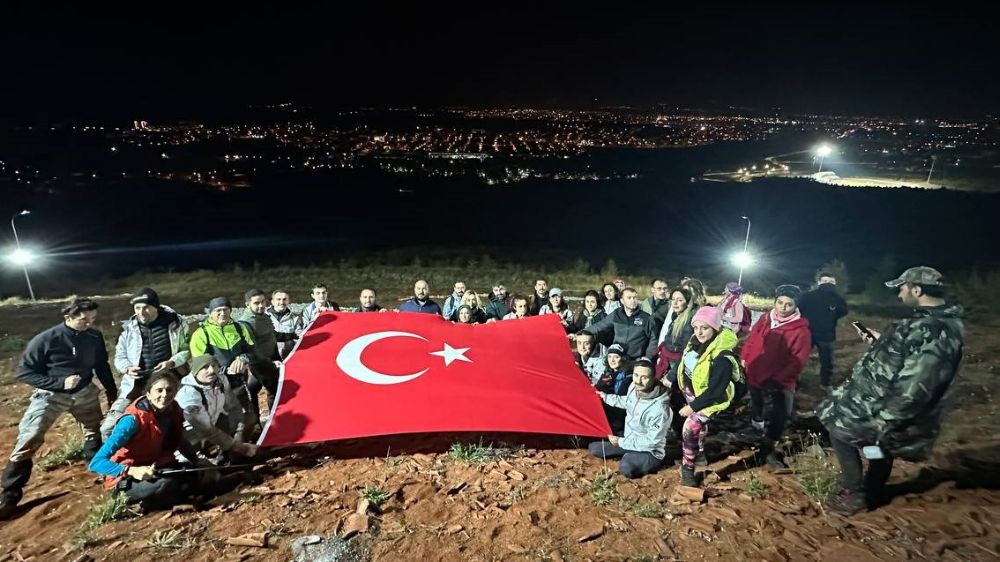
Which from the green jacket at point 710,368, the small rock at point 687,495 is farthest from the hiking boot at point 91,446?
the green jacket at point 710,368

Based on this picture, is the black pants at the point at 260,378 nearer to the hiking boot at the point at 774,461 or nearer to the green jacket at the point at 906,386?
the hiking boot at the point at 774,461

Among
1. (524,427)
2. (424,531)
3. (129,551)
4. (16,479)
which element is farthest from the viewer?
(524,427)

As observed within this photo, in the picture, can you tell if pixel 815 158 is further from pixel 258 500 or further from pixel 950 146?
pixel 258 500

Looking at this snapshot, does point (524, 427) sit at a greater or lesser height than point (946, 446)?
greater

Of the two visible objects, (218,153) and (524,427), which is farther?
(218,153)

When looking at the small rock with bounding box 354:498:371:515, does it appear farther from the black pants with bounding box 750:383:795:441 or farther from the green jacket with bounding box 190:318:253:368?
the black pants with bounding box 750:383:795:441

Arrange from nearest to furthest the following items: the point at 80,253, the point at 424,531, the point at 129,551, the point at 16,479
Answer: the point at 129,551 < the point at 424,531 < the point at 16,479 < the point at 80,253

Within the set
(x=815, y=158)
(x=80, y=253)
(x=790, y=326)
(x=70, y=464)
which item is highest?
(x=815, y=158)

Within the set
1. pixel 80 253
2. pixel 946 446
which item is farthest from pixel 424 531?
pixel 80 253
